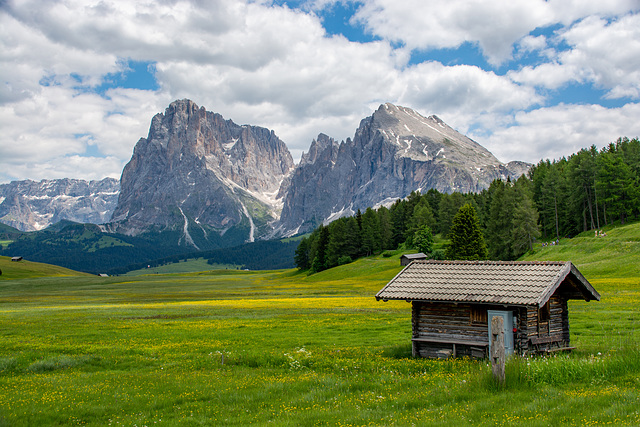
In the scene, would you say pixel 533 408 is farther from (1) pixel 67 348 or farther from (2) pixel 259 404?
(1) pixel 67 348

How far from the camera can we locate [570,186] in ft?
332

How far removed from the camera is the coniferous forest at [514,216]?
295ft

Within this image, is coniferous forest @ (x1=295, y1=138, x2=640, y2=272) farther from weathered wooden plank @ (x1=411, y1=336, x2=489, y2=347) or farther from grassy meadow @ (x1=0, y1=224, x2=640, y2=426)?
weathered wooden plank @ (x1=411, y1=336, x2=489, y2=347)

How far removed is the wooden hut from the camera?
70.5ft

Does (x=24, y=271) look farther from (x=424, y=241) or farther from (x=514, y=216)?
(x=514, y=216)

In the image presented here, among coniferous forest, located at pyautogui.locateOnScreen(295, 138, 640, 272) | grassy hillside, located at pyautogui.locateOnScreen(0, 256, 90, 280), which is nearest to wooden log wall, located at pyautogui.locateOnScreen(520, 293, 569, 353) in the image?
coniferous forest, located at pyautogui.locateOnScreen(295, 138, 640, 272)

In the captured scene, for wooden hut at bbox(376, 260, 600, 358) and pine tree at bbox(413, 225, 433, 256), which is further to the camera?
pine tree at bbox(413, 225, 433, 256)

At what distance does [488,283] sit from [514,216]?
7492 centimetres

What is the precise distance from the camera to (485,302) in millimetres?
20984

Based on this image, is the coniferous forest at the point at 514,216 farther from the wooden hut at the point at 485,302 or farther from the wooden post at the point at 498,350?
Answer: the wooden post at the point at 498,350

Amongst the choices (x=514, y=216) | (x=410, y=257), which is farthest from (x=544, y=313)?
(x=410, y=257)

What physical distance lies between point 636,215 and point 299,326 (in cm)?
9190

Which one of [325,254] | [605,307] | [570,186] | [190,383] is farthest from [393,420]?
[325,254]

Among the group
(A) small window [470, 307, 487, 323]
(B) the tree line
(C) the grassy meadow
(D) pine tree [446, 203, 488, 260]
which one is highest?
(B) the tree line
